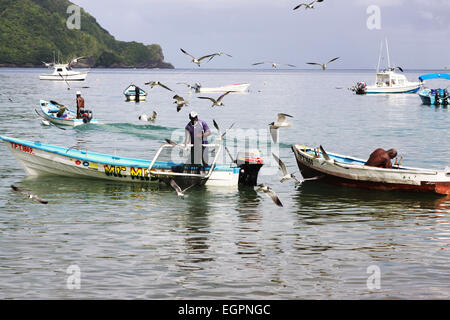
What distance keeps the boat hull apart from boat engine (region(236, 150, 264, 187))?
8.5 inches

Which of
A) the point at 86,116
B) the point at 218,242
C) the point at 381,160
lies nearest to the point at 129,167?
the point at 218,242

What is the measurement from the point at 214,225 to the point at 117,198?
5133 mm

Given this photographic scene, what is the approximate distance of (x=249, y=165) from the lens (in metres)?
21.9

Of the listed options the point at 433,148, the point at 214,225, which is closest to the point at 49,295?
the point at 214,225

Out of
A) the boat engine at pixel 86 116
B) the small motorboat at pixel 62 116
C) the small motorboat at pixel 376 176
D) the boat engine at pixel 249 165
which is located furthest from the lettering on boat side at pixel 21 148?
the boat engine at pixel 86 116

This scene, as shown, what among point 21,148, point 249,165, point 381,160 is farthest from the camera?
point 21,148

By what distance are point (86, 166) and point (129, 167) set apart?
1936mm

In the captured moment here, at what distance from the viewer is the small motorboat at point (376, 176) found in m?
21.4

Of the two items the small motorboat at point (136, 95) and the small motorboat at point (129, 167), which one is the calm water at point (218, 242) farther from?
the small motorboat at point (136, 95)

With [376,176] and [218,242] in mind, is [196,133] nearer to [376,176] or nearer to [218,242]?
[218,242]

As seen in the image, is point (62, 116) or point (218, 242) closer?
point (218, 242)

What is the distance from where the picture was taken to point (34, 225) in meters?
17.0

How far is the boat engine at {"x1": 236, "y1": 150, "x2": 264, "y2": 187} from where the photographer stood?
71.8 feet

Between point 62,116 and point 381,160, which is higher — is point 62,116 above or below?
above
